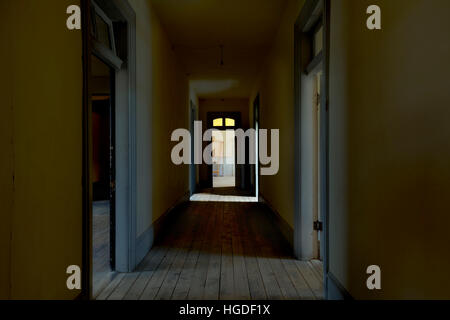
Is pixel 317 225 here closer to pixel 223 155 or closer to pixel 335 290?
pixel 335 290

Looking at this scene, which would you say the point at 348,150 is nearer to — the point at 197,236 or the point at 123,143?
the point at 123,143

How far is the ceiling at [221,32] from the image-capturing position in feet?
13.3

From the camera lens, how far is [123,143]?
10.1ft

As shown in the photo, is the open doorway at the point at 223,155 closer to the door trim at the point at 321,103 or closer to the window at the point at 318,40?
the door trim at the point at 321,103

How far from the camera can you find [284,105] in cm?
429

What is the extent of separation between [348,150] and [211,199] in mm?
6183
